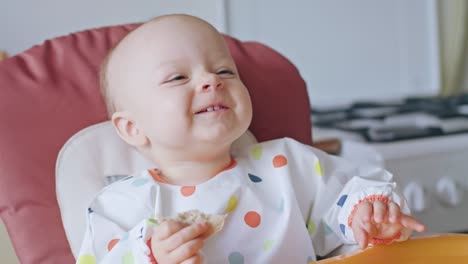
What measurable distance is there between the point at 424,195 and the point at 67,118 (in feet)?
2.64

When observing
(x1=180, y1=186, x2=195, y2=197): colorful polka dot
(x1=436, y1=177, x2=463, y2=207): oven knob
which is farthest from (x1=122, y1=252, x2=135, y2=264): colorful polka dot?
(x1=436, y1=177, x2=463, y2=207): oven knob

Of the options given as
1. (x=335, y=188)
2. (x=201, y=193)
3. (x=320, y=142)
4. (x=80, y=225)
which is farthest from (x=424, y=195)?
(x=80, y=225)

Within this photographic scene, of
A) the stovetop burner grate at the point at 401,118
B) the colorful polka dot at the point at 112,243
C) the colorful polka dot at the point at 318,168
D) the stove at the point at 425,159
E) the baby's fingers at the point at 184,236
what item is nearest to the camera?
the baby's fingers at the point at 184,236

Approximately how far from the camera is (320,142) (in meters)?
1.30

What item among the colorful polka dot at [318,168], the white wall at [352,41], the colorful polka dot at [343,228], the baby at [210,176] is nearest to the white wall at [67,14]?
the white wall at [352,41]

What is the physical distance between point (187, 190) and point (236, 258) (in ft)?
0.39

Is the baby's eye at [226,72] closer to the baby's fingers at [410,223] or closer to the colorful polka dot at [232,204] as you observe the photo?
the colorful polka dot at [232,204]

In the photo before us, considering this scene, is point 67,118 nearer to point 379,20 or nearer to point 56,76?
point 56,76

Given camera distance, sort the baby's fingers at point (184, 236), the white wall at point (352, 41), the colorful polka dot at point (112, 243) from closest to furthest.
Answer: the baby's fingers at point (184, 236) → the colorful polka dot at point (112, 243) → the white wall at point (352, 41)

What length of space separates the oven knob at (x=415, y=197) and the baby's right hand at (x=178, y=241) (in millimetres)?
770

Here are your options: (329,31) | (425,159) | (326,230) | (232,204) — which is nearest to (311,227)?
(326,230)

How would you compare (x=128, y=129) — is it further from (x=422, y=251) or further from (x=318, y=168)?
(x=422, y=251)

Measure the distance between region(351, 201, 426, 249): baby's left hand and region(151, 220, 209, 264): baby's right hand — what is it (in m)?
0.20

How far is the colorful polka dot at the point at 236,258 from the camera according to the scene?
Answer: 33.0 inches
